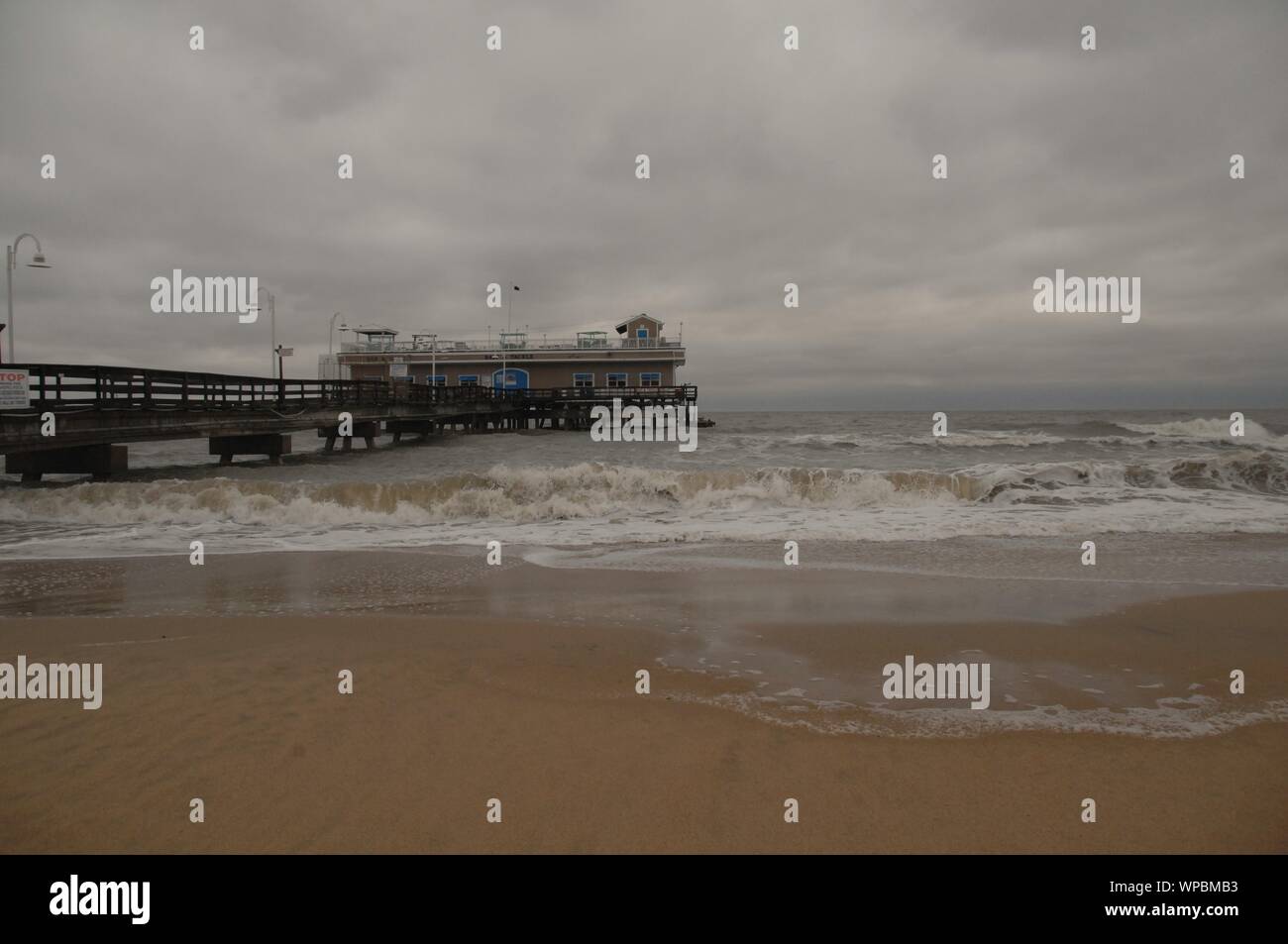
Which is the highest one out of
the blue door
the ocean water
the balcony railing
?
the balcony railing

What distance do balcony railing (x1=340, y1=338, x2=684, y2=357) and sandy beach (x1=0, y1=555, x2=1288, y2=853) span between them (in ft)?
175

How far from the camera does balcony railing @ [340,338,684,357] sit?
58.0 meters

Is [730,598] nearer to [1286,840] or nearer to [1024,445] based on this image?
[1286,840]

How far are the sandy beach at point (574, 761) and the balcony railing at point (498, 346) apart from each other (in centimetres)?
5330

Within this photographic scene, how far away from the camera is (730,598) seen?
7.30 m

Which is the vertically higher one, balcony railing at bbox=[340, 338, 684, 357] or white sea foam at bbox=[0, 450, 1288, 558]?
balcony railing at bbox=[340, 338, 684, 357]

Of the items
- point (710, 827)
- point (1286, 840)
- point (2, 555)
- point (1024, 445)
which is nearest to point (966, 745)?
point (1286, 840)

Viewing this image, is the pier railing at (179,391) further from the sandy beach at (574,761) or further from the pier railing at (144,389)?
the sandy beach at (574,761)

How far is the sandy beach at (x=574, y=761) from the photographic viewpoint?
3.01m

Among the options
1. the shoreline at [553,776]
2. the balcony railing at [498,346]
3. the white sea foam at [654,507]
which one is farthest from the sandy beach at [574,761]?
the balcony railing at [498,346]

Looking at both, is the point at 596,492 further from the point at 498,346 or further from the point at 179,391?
the point at 498,346

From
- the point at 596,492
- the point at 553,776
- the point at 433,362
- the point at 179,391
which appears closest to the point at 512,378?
the point at 433,362

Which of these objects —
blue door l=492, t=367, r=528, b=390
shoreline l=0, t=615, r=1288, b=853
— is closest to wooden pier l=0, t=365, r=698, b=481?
shoreline l=0, t=615, r=1288, b=853

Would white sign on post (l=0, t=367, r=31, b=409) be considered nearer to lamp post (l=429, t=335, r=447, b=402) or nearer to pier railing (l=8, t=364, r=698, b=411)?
pier railing (l=8, t=364, r=698, b=411)
